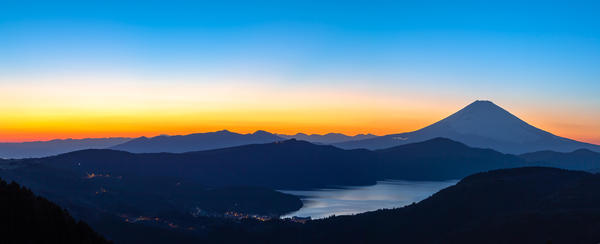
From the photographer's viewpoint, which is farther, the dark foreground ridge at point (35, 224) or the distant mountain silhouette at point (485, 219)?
the distant mountain silhouette at point (485, 219)

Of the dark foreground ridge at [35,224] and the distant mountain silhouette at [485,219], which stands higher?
the dark foreground ridge at [35,224]

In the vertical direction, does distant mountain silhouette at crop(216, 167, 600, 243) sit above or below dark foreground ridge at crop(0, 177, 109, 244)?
below

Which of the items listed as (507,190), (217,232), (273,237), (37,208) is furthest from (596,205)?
(37,208)

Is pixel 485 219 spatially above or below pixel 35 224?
below

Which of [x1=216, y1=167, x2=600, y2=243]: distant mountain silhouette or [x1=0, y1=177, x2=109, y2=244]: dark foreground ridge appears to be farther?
[x1=216, y1=167, x2=600, y2=243]: distant mountain silhouette

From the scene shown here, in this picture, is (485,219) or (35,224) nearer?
(35,224)
